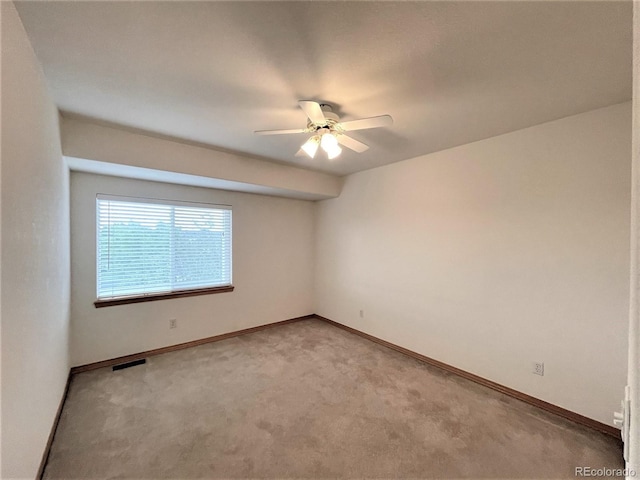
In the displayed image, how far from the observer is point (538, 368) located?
2332mm

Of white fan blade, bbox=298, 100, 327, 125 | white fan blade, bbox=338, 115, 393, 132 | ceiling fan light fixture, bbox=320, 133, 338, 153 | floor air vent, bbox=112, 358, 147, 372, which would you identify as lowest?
floor air vent, bbox=112, 358, 147, 372

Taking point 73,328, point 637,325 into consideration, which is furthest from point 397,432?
point 73,328

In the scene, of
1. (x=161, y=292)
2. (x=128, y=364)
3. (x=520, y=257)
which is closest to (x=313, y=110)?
(x=520, y=257)

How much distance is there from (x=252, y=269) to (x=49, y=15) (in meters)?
3.23

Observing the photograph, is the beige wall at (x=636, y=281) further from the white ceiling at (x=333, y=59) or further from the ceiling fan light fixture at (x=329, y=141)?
the ceiling fan light fixture at (x=329, y=141)

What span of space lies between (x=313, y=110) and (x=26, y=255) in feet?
5.60

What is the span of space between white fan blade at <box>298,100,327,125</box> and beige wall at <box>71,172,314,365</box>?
2.38 meters

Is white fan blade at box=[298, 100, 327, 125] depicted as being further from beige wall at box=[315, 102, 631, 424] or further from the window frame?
the window frame

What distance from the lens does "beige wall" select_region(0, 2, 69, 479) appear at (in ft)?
3.77

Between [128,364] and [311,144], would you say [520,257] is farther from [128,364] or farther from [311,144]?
[128,364]

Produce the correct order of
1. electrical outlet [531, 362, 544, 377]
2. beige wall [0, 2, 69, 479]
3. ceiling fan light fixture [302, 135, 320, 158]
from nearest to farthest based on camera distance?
1. beige wall [0, 2, 69, 479]
2. ceiling fan light fixture [302, 135, 320, 158]
3. electrical outlet [531, 362, 544, 377]

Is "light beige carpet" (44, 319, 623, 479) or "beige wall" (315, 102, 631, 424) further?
"beige wall" (315, 102, 631, 424)

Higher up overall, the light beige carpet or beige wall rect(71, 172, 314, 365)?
beige wall rect(71, 172, 314, 365)

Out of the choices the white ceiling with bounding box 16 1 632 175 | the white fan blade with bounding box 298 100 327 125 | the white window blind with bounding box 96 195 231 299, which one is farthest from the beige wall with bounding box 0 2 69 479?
the white fan blade with bounding box 298 100 327 125
